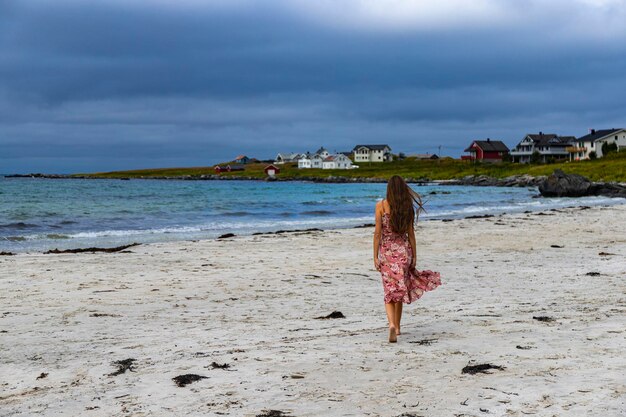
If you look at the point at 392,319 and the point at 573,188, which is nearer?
the point at 392,319

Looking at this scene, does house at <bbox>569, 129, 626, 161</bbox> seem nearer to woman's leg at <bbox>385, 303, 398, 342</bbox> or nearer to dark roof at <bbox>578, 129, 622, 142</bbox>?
dark roof at <bbox>578, 129, 622, 142</bbox>

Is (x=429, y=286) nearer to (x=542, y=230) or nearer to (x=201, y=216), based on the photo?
(x=542, y=230)

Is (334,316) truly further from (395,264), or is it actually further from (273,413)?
(273,413)

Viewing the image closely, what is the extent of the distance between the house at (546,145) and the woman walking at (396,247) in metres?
160

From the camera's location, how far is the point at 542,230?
26.9m

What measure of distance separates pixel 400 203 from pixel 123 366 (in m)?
3.91

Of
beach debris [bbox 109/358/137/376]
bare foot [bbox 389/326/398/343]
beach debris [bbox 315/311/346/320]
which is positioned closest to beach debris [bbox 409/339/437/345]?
bare foot [bbox 389/326/398/343]

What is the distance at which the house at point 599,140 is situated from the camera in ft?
461

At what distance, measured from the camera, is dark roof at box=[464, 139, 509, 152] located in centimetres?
17962

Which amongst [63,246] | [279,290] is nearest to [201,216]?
[63,246]

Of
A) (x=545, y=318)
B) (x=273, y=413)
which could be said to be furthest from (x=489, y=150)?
(x=273, y=413)

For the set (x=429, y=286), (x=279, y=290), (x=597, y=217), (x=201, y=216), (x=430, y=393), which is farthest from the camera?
(x=201, y=216)

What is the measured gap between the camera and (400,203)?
8.44m

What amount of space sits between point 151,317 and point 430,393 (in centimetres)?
577
